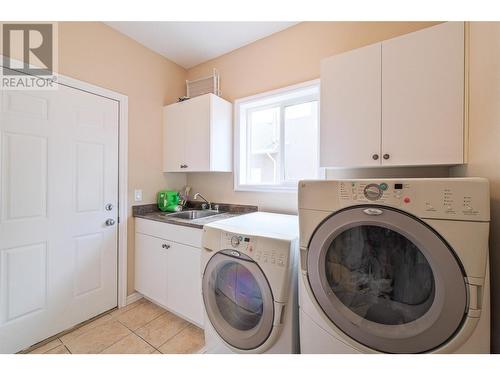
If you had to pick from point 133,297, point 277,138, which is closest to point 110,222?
point 133,297

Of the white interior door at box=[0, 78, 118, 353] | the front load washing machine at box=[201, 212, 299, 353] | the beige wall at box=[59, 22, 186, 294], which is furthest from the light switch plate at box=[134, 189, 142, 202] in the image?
the front load washing machine at box=[201, 212, 299, 353]

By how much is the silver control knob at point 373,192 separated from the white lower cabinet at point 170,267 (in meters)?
1.20

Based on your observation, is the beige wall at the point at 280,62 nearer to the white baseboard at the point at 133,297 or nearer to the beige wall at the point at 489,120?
the beige wall at the point at 489,120

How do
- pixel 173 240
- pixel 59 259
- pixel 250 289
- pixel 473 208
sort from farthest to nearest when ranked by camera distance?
pixel 173 240 → pixel 59 259 → pixel 250 289 → pixel 473 208

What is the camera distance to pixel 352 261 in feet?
3.23

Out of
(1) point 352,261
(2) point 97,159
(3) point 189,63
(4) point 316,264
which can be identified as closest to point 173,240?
(2) point 97,159

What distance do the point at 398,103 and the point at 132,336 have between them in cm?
245

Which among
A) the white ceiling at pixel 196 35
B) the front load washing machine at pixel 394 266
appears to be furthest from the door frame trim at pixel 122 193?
the front load washing machine at pixel 394 266

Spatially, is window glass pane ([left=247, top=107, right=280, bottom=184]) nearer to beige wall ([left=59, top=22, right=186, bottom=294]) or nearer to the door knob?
beige wall ([left=59, top=22, right=186, bottom=294])

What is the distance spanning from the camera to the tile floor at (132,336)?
4.98ft

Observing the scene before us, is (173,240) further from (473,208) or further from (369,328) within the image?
(473,208)

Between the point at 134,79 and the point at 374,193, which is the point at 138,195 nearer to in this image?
the point at 134,79

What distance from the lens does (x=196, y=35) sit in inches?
80.1
